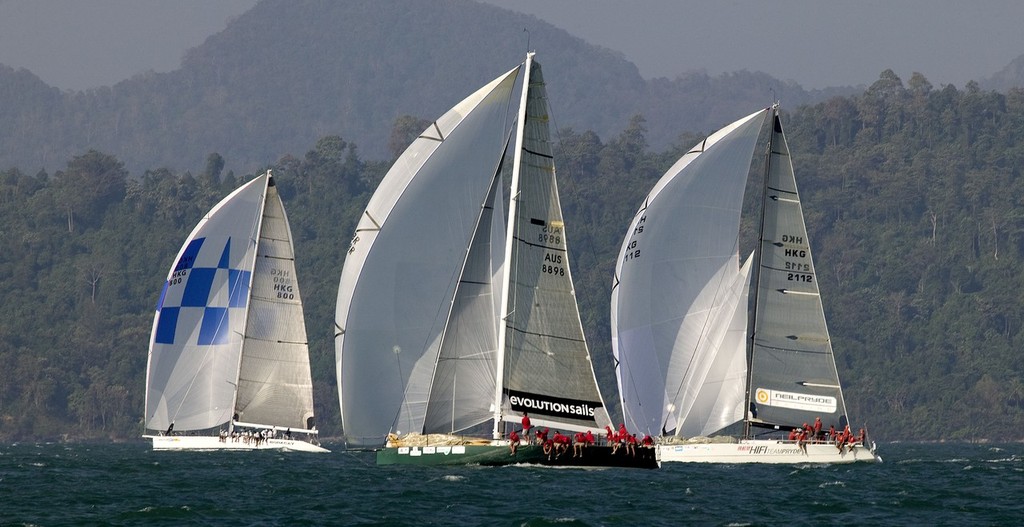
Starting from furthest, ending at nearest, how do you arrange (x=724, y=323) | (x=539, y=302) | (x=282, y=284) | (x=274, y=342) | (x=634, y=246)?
1. (x=282, y=284)
2. (x=274, y=342)
3. (x=634, y=246)
4. (x=724, y=323)
5. (x=539, y=302)

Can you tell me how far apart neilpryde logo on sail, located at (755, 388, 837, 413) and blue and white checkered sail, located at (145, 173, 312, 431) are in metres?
18.9

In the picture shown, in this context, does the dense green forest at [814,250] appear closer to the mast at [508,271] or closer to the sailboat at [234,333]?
the sailboat at [234,333]

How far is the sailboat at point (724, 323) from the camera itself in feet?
156

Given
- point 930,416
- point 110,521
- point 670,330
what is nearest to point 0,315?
point 930,416

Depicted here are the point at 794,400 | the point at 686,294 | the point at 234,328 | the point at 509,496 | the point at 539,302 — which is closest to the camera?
the point at 509,496

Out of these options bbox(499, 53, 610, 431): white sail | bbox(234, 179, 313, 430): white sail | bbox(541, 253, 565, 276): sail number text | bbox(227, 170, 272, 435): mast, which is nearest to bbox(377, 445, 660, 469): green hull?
bbox(499, 53, 610, 431): white sail

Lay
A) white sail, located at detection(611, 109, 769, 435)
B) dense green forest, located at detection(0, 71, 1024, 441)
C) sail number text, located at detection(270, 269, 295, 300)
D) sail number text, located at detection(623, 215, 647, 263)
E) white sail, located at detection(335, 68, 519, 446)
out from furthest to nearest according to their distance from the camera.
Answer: dense green forest, located at detection(0, 71, 1024, 441) < sail number text, located at detection(270, 269, 295, 300) < sail number text, located at detection(623, 215, 647, 263) < white sail, located at detection(611, 109, 769, 435) < white sail, located at detection(335, 68, 519, 446)

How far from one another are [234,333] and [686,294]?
18.6 m

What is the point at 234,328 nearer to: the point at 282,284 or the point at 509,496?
the point at 282,284

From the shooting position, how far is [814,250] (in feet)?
502

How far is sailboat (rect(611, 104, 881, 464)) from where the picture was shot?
47625 mm

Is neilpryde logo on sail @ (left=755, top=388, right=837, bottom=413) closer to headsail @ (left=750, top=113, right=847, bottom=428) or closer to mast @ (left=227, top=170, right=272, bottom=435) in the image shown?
headsail @ (left=750, top=113, right=847, bottom=428)

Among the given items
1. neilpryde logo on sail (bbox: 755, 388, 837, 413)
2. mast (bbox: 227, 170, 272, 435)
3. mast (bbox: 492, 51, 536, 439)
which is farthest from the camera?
mast (bbox: 227, 170, 272, 435)

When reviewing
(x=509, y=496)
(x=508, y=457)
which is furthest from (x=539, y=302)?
(x=509, y=496)
